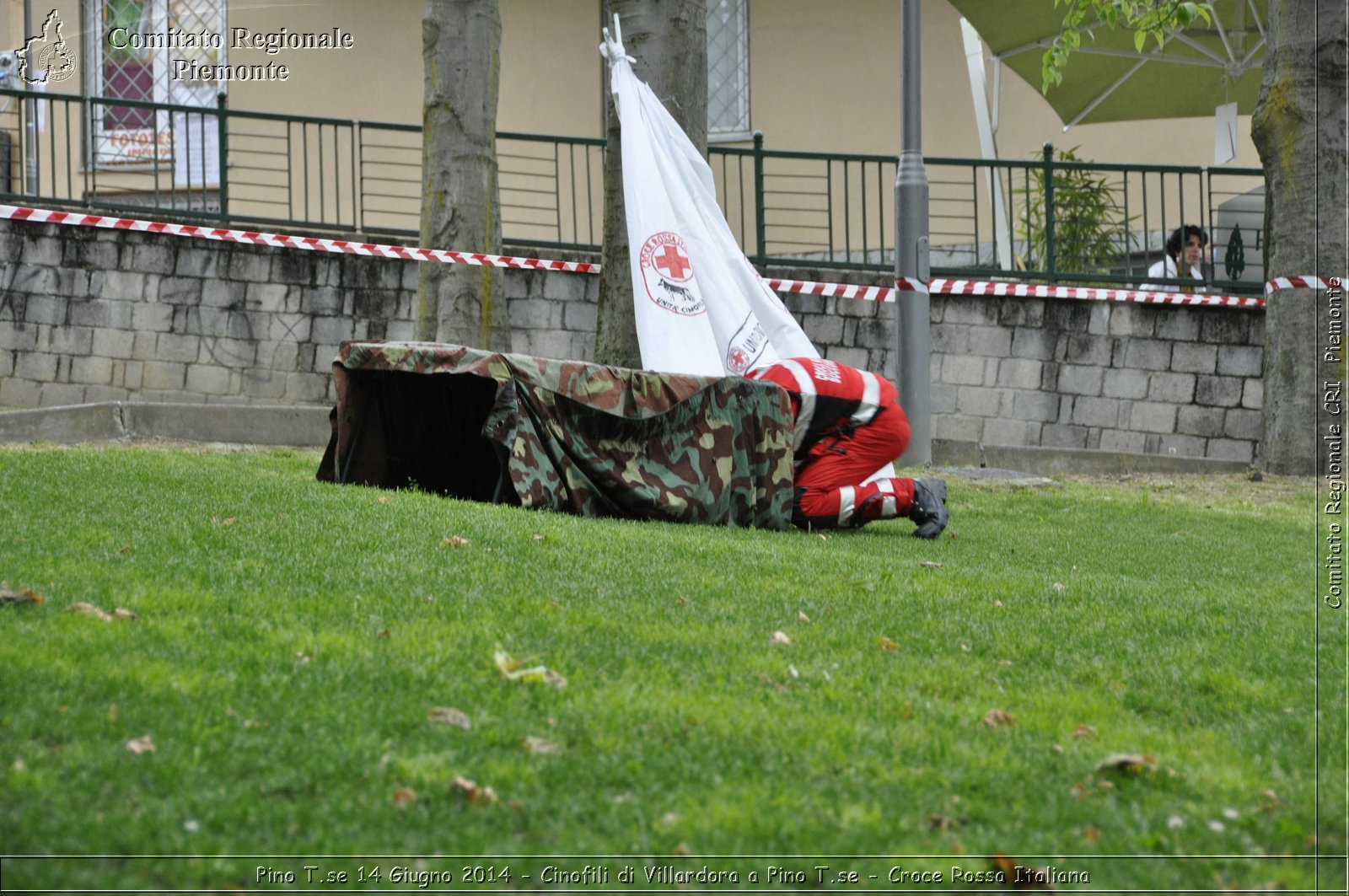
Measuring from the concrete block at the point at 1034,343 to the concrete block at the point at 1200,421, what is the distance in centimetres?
140

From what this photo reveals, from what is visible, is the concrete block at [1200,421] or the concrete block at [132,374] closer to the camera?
the concrete block at [132,374]

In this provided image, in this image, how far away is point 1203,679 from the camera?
4.30 m

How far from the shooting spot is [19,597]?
4.26 metres

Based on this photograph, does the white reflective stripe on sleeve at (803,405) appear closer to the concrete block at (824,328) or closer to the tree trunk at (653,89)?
Result: the tree trunk at (653,89)

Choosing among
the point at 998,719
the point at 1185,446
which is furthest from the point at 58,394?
the point at 998,719

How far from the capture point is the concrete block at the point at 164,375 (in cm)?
1362

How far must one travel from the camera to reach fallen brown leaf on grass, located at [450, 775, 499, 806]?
2.96 metres

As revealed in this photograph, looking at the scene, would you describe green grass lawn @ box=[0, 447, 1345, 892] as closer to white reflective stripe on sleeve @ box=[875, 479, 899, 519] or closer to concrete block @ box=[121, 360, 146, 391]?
white reflective stripe on sleeve @ box=[875, 479, 899, 519]

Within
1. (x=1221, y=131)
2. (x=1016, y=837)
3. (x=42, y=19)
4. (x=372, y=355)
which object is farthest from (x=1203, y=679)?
(x=42, y=19)

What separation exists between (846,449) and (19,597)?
4.77 meters

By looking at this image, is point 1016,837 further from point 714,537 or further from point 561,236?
point 561,236

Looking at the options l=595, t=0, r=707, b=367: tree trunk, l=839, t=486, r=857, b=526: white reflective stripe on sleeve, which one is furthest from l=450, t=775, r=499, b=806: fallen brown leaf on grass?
l=595, t=0, r=707, b=367: tree trunk

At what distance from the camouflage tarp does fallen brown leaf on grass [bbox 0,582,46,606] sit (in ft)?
9.45

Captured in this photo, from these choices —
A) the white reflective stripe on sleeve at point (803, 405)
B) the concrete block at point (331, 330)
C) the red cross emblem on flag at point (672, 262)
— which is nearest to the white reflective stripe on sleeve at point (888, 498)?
the white reflective stripe on sleeve at point (803, 405)
